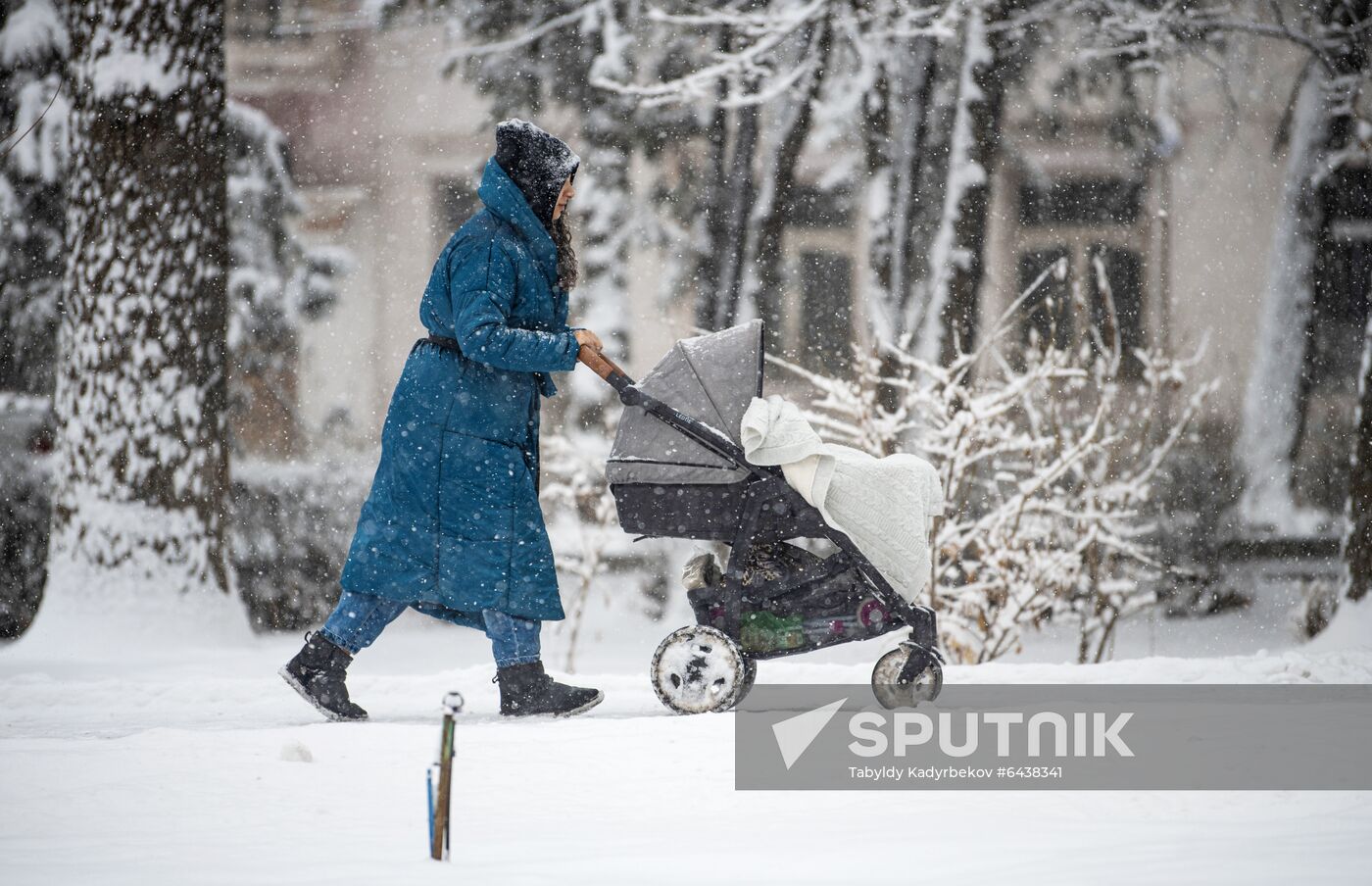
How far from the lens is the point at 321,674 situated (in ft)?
16.0

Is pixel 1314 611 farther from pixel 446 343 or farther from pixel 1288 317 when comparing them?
pixel 446 343

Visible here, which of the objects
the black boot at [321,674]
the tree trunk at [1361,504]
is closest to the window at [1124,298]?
the tree trunk at [1361,504]

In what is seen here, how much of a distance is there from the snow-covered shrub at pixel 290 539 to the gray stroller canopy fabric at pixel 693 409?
6334mm

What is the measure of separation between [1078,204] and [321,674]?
14285 millimetres

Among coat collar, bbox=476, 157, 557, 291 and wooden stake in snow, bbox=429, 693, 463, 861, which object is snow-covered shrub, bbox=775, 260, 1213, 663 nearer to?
coat collar, bbox=476, 157, 557, 291

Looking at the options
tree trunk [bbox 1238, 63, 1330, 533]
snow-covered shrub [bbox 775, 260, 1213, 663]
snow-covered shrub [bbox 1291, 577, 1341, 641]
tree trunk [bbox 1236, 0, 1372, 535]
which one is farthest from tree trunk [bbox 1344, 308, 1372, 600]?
tree trunk [bbox 1238, 63, 1330, 533]

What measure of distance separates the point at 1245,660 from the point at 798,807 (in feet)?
10.4

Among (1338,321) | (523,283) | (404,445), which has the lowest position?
(1338,321)

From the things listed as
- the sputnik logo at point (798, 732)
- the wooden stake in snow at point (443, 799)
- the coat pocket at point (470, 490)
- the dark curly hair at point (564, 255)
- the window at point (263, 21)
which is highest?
the window at point (263, 21)

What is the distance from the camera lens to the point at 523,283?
4.87 m

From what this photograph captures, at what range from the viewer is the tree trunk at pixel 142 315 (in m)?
8.12

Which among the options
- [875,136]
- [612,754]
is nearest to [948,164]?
[875,136]

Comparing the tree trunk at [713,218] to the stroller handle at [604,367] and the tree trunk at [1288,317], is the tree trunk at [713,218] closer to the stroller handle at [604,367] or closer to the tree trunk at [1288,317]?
the tree trunk at [1288,317]

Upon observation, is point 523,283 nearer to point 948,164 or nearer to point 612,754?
point 612,754
